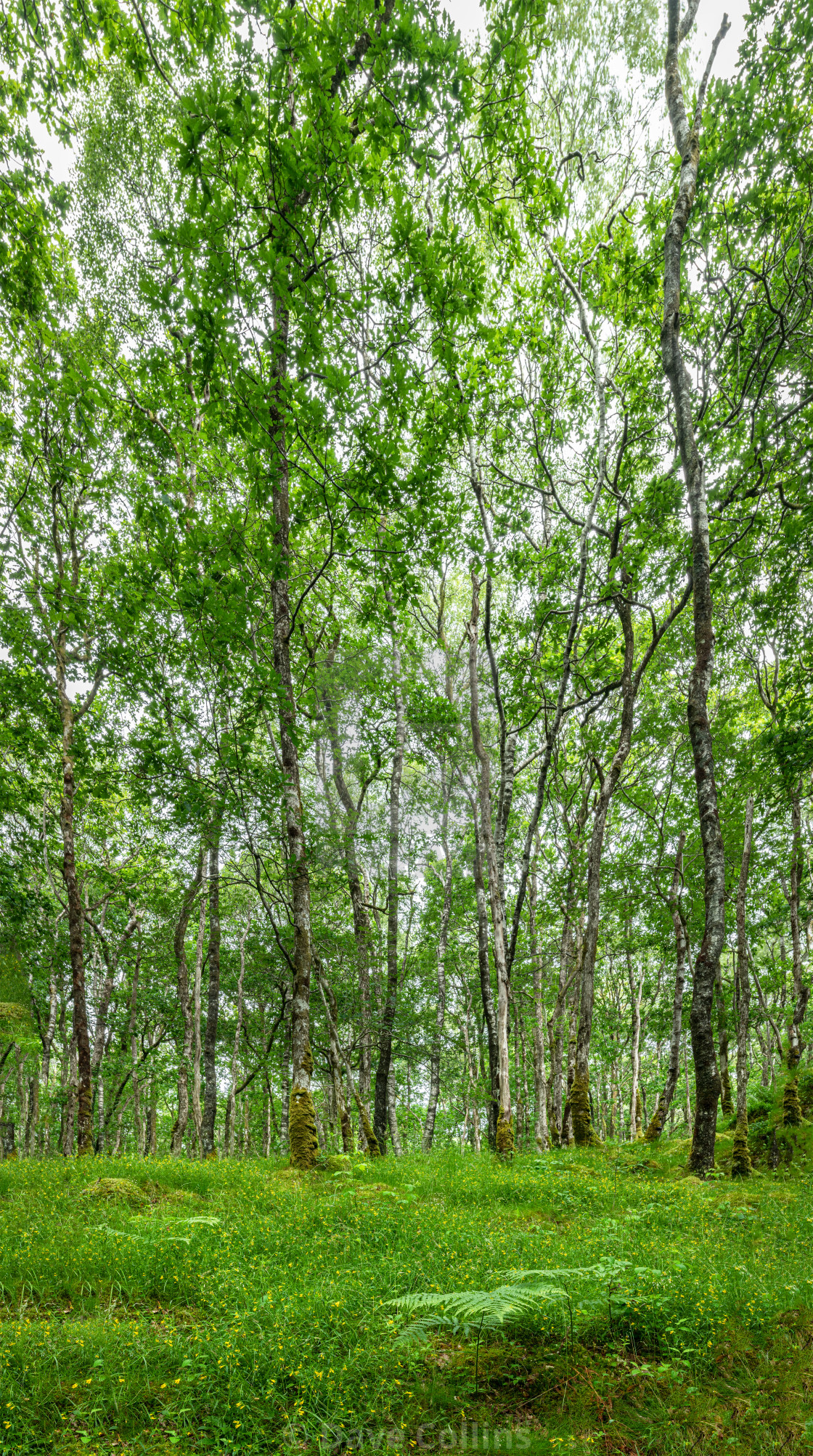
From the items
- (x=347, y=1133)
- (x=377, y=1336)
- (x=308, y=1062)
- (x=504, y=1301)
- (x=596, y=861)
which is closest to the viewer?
(x=504, y=1301)

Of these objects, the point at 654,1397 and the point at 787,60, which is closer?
the point at 654,1397

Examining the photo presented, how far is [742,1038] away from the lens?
1089cm

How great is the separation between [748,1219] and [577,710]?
11959 millimetres

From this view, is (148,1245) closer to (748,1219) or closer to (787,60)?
(748,1219)

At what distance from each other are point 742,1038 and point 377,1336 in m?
9.72

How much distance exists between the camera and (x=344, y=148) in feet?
19.1

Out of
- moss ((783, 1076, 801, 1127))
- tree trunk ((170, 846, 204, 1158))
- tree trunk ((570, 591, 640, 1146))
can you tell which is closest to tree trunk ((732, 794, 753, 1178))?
moss ((783, 1076, 801, 1127))

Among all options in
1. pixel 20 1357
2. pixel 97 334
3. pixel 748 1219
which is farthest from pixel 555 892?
pixel 97 334

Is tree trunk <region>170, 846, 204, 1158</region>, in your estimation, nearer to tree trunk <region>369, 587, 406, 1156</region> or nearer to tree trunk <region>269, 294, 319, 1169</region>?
tree trunk <region>369, 587, 406, 1156</region>

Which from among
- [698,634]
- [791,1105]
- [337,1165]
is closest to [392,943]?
[337,1165]

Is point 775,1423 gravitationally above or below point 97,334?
below

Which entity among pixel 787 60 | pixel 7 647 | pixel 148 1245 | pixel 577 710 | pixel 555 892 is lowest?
pixel 148 1245

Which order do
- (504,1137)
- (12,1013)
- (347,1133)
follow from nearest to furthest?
(12,1013), (504,1137), (347,1133)

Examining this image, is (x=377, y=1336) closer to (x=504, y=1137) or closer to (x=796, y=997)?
(x=504, y=1137)
